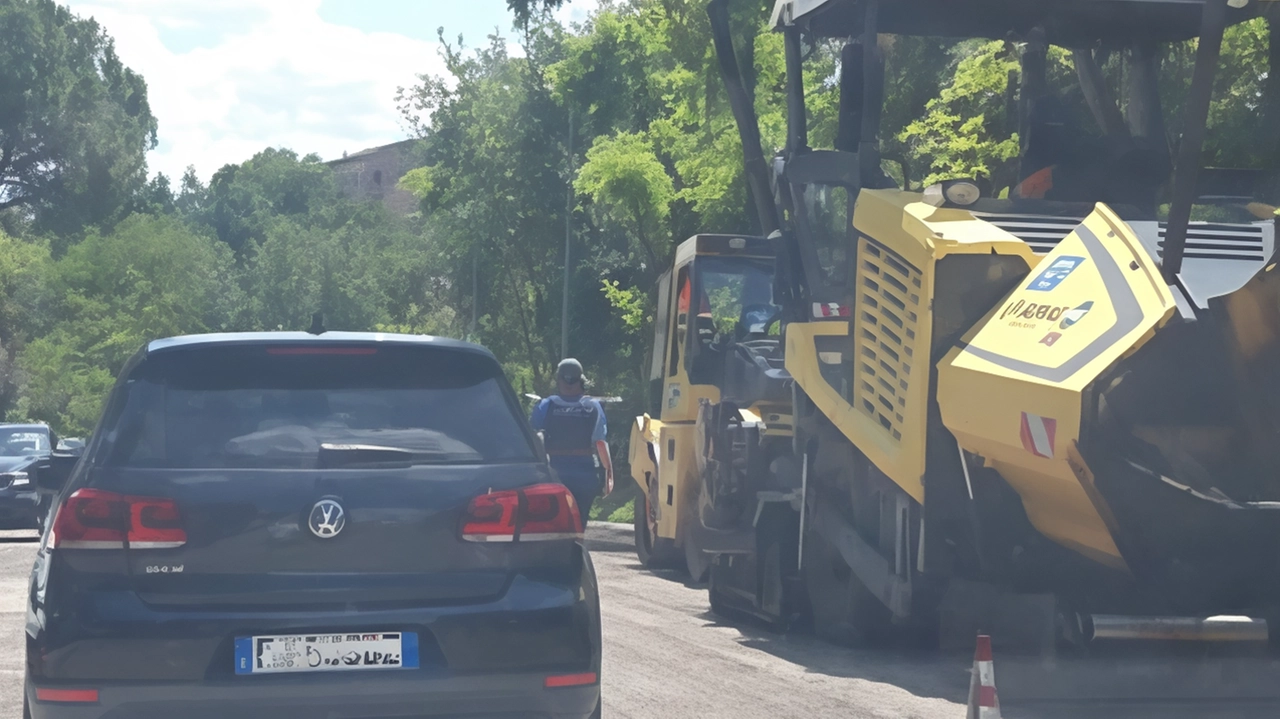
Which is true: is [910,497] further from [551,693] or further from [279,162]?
[279,162]

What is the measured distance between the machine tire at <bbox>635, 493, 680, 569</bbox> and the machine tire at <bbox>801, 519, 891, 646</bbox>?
18.0 ft

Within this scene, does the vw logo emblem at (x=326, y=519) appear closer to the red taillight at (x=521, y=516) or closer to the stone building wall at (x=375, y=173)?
the red taillight at (x=521, y=516)

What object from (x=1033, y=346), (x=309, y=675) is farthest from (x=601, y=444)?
(x=309, y=675)

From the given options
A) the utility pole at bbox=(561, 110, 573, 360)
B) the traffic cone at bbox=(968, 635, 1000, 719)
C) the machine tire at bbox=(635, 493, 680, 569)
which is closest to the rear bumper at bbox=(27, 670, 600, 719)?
the traffic cone at bbox=(968, 635, 1000, 719)

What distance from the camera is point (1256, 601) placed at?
7285 mm

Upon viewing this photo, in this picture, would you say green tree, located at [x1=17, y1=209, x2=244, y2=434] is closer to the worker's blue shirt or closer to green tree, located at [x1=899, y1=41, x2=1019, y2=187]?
green tree, located at [x1=899, y1=41, x2=1019, y2=187]

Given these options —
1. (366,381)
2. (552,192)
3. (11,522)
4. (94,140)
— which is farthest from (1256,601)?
(94,140)

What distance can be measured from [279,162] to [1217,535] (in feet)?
392

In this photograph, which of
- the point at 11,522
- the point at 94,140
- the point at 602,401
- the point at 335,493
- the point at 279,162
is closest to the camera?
the point at 335,493

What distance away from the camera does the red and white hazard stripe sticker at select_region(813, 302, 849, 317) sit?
32.2 ft

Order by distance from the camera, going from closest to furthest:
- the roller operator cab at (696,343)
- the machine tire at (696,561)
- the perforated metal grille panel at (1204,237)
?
1. the perforated metal grille panel at (1204,237)
2. the roller operator cab at (696,343)
3. the machine tire at (696,561)

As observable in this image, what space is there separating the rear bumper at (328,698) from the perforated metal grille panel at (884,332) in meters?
3.64

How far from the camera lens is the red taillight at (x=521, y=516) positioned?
210 inches

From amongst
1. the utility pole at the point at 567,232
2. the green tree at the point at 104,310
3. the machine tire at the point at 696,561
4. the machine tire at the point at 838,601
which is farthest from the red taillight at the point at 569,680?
the green tree at the point at 104,310
